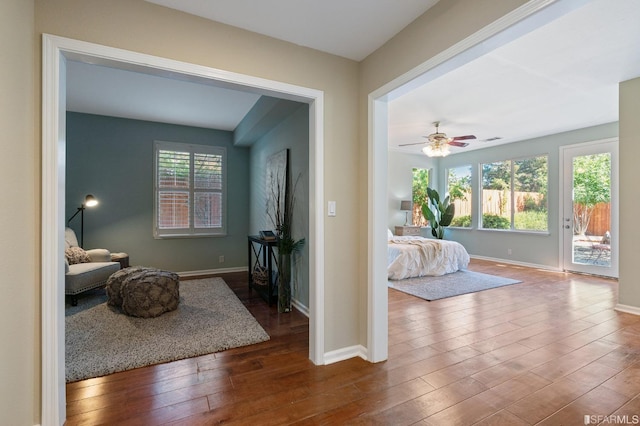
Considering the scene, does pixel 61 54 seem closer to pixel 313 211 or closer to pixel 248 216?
pixel 313 211

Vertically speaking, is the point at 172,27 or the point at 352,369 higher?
the point at 172,27

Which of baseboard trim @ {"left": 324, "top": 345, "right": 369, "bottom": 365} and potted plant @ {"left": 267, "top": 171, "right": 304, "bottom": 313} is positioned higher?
potted plant @ {"left": 267, "top": 171, "right": 304, "bottom": 313}

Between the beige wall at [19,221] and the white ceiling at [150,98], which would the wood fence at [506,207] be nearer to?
the white ceiling at [150,98]

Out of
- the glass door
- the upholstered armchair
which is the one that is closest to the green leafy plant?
the glass door

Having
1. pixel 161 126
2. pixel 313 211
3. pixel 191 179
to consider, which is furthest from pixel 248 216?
pixel 313 211

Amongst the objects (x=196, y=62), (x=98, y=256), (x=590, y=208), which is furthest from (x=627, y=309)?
(x=98, y=256)

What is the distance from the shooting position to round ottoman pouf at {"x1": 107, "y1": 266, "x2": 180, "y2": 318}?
3195 millimetres

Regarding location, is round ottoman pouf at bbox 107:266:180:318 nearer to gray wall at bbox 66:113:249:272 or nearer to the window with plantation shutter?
gray wall at bbox 66:113:249:272

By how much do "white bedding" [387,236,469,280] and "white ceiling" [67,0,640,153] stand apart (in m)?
2.13

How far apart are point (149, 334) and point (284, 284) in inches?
56.8

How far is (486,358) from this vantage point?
2359mm

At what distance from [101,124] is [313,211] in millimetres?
4715

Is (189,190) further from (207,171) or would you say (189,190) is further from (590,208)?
(590,208)

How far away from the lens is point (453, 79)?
3.36 m
